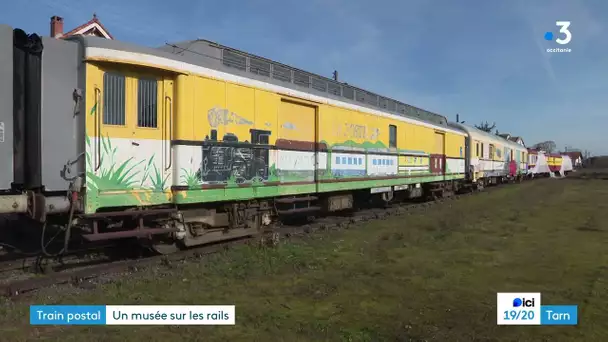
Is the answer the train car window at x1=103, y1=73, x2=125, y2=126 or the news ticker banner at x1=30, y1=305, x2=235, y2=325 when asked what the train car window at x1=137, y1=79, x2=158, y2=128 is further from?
the news ticker banner at x1=30, y1=305, x2=235, y2=325

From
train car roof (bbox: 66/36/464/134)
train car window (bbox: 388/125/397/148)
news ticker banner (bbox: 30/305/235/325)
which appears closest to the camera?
news ticker banner (bbox: 30/305/235/325)

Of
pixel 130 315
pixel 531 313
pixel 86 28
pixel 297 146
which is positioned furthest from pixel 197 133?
pixel 86 28

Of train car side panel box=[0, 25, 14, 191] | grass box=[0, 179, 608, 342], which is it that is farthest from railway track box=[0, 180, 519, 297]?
train car side panel box=[0, 25, 14, 191]

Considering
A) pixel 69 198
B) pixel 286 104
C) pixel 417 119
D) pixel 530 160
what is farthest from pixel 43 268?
pixel 530 160

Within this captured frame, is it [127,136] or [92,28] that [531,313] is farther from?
[92,28]

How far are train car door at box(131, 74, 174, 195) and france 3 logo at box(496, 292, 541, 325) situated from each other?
192 inches

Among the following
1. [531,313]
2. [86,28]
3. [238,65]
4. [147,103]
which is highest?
[86,28]

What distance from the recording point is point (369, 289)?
588 centimetres

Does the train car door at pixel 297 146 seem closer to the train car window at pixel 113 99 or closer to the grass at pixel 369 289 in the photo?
the grass at pixel 369 289

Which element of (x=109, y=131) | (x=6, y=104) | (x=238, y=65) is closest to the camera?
(x=6, y=104)

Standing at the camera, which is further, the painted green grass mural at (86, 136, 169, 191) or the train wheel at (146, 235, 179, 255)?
the train wheel at (146, 235, 179, 255)

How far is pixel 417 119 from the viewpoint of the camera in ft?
54.0

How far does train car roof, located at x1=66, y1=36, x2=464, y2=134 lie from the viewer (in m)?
6.39

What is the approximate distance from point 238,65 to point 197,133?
200 cm
